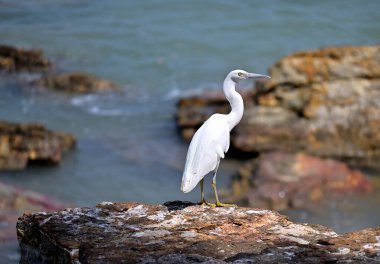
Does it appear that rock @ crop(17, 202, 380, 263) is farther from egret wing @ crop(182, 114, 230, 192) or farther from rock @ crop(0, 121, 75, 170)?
rock @ crop(0, 121, 75, 170)

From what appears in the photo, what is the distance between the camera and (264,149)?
13.6 m

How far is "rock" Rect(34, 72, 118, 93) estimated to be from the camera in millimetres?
17641

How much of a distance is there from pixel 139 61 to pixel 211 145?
46.6 ft

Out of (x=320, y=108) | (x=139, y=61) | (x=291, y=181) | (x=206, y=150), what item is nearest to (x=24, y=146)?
(x=291, y=181)

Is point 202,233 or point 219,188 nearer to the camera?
point 202,233

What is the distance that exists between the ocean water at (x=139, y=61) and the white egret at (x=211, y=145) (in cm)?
554

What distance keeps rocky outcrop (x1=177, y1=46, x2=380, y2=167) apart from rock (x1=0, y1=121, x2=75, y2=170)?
3292 millimetres

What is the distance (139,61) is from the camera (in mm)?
20469

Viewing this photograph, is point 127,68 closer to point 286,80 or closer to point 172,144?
point 172,144

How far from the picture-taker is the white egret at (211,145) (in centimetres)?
635

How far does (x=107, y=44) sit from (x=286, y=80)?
890cm

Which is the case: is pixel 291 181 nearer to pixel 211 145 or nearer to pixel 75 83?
pixel 211 145

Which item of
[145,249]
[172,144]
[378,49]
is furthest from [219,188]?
[145,249]

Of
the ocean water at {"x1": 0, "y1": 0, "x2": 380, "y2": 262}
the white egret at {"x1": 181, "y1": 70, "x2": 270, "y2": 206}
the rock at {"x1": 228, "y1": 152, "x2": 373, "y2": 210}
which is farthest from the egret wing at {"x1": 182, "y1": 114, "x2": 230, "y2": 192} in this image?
the ocean water at {"x1": 0, "y1": 0, "x2": 380, "y2": 262}
